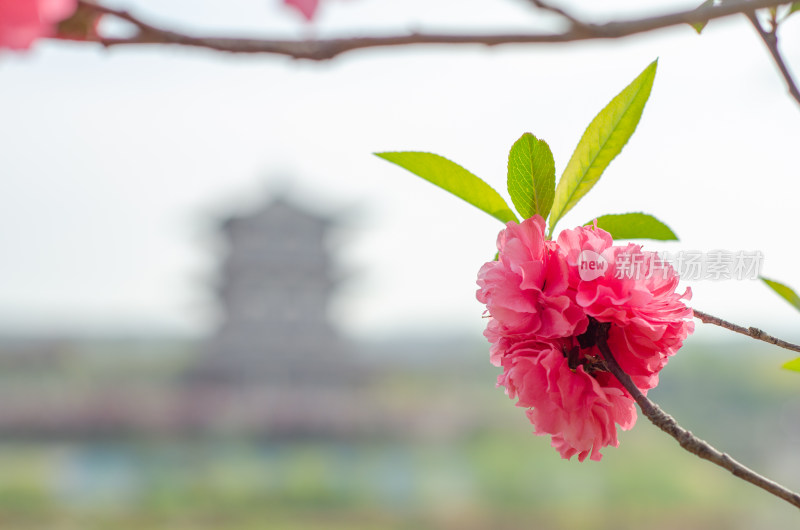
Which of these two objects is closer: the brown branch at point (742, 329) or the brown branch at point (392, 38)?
the brown branch at point (392, 38)

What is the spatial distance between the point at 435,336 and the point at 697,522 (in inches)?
189

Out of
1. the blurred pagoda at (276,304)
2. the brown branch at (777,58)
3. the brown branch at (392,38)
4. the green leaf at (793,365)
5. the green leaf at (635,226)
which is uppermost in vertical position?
the blurred pagoda at (276,304)

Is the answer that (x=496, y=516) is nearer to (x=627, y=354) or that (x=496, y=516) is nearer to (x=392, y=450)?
(x=392, y=450)

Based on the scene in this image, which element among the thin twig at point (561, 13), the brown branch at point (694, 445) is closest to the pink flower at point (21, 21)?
the thin twig at point (561, 13)

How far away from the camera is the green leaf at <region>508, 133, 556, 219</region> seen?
0.31 metres

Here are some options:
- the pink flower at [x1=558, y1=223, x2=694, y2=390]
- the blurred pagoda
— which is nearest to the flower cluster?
the pink flower at [x1=558, y1=223, x2=694, y2=390]

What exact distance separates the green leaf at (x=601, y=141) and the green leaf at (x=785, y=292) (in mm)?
127

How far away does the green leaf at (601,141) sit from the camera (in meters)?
0.29

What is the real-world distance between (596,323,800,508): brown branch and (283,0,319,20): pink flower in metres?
0.17

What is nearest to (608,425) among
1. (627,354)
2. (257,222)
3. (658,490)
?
(627,354)

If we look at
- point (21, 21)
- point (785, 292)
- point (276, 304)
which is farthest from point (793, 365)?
point (276, 304)

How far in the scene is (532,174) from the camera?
31cm

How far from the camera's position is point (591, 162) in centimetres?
31

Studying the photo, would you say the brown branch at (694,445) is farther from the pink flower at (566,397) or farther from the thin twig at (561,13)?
the thin twig at (561,13)
